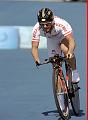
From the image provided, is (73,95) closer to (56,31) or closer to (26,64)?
(56,31)

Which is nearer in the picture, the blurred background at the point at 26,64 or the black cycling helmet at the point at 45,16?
the black cycling helmet at the point at 45,16

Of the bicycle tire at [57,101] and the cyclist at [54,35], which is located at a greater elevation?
the cyclist at [54,35]

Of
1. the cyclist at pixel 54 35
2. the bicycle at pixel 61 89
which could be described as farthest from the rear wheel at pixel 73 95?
the cyclist at pixel 54 35

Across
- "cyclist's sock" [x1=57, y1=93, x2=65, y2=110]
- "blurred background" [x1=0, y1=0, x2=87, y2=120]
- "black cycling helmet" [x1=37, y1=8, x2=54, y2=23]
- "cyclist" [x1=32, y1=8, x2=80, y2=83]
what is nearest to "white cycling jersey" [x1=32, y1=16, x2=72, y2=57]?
"cyclist" [x1=32, y1=8, x2=80, y2=83]

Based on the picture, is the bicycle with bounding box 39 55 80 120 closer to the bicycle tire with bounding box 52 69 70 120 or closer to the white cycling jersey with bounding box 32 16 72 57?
the bicycle tire with bounding box 52 69 70 120

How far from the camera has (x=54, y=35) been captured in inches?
295

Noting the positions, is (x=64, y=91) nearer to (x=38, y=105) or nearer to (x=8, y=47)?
(x=38, y=105)

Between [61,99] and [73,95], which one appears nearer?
[61,99]

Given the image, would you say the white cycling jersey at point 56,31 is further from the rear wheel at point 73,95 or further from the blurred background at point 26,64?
the blurred background at point 26,64

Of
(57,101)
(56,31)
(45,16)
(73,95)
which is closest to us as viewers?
(45,16)

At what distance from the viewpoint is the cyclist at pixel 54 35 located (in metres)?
7.19

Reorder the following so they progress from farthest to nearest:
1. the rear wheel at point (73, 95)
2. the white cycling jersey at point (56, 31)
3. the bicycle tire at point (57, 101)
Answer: the rear wheel at point (73, 95) → the white cycling jersey at point (56, 31) → the bicycle tire at point (57, 101)

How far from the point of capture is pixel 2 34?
1284 cm

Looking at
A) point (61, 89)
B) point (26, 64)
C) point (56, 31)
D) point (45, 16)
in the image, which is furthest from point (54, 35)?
point (26, 64)
